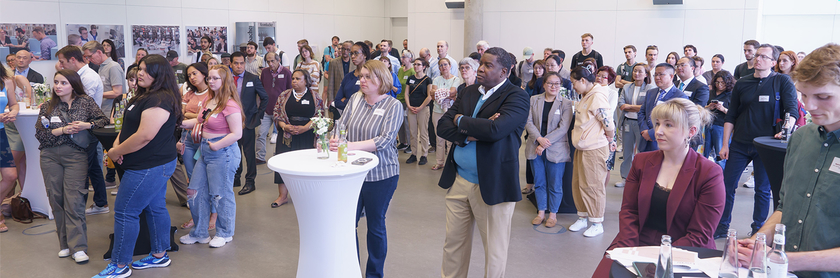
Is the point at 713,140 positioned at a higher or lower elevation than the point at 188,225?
higher

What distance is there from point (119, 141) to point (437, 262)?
94.4 inches

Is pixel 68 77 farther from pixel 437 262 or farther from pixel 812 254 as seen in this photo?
pixel 812 254

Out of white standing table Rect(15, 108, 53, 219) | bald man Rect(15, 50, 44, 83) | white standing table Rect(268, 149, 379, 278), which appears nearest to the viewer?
white standing table Rect(268, 149, 379, 278)

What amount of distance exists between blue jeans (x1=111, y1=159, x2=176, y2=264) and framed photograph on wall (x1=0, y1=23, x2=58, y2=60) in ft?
22.5

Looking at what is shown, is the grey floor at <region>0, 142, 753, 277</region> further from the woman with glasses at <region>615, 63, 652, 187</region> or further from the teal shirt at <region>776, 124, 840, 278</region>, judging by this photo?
the teal shirt at <region>776, 124, 840, 278</region>

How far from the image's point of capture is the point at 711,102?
18.0 ft

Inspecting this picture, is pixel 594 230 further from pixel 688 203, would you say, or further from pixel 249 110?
pixel 249 110

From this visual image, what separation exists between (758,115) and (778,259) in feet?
11.0

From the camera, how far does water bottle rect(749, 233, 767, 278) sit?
1.52 meters

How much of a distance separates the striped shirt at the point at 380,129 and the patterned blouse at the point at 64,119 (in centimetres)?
212

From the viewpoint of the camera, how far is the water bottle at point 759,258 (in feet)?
4.99

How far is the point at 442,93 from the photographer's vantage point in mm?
6598

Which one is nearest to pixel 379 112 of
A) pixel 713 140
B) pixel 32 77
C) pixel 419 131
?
pixel 713 140

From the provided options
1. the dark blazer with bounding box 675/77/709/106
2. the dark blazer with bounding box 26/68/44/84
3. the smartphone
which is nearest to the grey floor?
the dark blazer with bounding box 675/77/709/106
